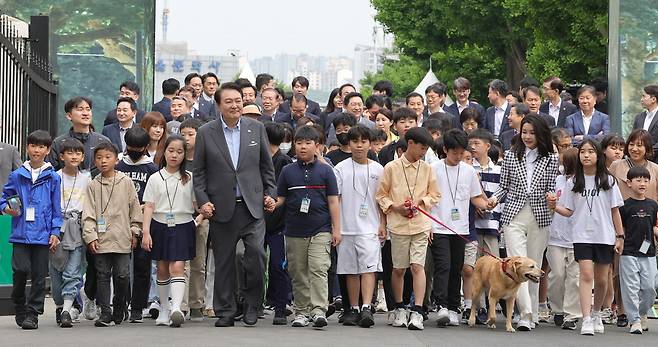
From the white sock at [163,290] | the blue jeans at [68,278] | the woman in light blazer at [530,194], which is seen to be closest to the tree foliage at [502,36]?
the woman in light blazer at [530,194]

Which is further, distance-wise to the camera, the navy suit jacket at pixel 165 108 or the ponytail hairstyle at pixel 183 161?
the navy suit jacket at pixel 165 108

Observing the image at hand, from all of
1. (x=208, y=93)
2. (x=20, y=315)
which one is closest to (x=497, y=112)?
(x=208, y=93)

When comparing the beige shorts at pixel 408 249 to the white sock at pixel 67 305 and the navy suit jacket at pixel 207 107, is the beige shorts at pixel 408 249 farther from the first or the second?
the navy suit jacket at pixel 207 107

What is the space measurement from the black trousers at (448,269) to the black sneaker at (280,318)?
56.1 inches

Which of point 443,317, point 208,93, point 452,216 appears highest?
point 208,93

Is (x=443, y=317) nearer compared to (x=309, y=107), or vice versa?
(x=443, y=317)

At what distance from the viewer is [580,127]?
18.5m

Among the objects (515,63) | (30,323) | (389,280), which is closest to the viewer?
(30,323)

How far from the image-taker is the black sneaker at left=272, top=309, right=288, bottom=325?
14070 millimetres

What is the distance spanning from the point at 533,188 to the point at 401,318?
1.78 meters

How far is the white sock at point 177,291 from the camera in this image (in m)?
13.6

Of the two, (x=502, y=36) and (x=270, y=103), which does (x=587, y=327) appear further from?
(x=502, y=36)

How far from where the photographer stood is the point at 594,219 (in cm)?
1410

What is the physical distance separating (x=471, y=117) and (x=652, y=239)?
4086mm
